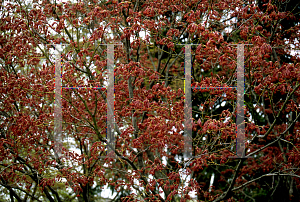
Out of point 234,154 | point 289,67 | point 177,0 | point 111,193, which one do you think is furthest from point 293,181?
point 111,193

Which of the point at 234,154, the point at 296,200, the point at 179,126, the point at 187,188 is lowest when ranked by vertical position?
the point at 296,200

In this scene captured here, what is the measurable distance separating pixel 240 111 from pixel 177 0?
2491 mm

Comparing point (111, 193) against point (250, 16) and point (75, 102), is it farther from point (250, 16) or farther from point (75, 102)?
point (250, 16)

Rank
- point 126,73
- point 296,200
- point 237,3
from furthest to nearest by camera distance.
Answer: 1. point 296,200
2. point 237,3
3. point 126,73

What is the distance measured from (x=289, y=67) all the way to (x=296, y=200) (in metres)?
4.65

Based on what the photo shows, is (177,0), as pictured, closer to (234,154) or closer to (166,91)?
(166,91)

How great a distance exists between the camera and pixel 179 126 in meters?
4.84

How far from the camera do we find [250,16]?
5.90m

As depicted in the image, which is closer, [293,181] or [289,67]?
[289,67]

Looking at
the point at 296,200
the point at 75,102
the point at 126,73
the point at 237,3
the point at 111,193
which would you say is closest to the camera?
the point at 126,73

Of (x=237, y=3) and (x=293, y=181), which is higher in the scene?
(x=237, y=3)

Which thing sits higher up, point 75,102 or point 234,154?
point 75,102

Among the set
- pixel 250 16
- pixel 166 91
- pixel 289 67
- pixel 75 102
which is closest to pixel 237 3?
pixel 250 16

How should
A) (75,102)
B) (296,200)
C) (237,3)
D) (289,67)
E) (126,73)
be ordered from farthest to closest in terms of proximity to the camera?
1. (296,200)
2. (75,102)
3. (237,3)
4. (126,73)
5. (289,67)
